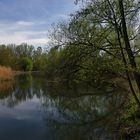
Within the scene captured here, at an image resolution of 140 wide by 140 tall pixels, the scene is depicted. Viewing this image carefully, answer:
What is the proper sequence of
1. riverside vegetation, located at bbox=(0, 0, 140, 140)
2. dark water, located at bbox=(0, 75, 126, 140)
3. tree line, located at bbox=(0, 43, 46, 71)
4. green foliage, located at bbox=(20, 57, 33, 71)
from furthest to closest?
green foliage, located at bbox=(20, 57, 33, 71) < tree line, located at bbox=(0, 43, 46, 71) < dark water, located at bbox=(0, 75, 126, 140) < riverside vegetation, located at bbox=(0, 0, 140, 140)

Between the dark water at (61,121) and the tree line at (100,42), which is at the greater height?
the tree line at (100,42)

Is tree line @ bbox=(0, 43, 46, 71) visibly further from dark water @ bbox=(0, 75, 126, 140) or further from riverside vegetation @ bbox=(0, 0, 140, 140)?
riverside vegetation @ bbox=(0, 0, 140, 140)

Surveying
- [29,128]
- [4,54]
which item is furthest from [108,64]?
[4,54]

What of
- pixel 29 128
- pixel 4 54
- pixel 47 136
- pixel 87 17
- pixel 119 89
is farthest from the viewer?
pixel 4 54

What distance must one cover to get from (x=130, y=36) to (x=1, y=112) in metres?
10.5

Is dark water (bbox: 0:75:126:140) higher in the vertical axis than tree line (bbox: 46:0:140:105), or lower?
lower

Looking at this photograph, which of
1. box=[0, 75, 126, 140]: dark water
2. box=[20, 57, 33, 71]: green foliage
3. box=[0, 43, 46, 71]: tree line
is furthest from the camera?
box=[20, 57, 33, 71]: green foliage

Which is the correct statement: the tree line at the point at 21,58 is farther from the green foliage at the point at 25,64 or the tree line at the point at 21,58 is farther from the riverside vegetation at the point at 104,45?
the riverside vegetation at the point at 104,45

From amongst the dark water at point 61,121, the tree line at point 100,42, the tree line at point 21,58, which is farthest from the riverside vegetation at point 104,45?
the tree line at point 21,58

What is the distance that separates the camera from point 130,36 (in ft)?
43.3

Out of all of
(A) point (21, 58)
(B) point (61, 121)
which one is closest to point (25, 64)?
(A) point (21, 58)

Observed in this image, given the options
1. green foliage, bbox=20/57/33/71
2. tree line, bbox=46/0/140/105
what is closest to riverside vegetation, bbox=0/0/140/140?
tree line, bbox=46/0/140/105

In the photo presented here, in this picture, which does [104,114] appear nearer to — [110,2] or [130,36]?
[130,36]

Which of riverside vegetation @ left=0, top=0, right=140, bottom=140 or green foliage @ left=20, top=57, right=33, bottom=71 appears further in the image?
green foliage @ left=20, top=57, right=33, bottom=71
